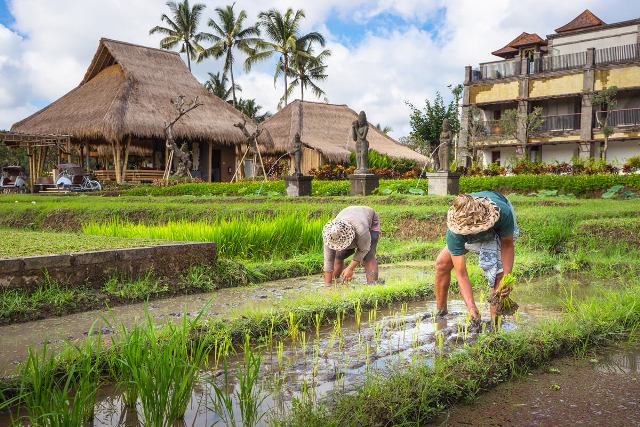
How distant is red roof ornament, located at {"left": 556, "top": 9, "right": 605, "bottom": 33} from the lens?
25.6 m

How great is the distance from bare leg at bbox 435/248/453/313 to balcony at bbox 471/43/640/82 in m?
22.3

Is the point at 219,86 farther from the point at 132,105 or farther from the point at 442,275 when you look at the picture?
the point at 442,275

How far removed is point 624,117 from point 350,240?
22.5m

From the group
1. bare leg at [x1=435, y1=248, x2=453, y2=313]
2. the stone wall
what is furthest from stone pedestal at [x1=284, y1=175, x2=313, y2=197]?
bare leg at [x1=435, y1=248, x2=453, y2=313]

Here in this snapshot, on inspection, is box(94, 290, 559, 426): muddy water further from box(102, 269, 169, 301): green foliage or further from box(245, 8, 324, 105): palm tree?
box(245, 8, 324, 105): palm tree

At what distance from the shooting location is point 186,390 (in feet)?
7.17

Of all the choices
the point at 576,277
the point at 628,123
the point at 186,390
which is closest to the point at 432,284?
the point at 576,277

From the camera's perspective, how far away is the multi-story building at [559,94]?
2309 cm

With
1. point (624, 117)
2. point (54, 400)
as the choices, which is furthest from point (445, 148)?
point (624, 117)

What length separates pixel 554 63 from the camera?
2473 cm

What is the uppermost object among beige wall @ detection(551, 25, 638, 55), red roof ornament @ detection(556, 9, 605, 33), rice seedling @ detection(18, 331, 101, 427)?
red roof ornament @ detection(556, 9, 605, 33)

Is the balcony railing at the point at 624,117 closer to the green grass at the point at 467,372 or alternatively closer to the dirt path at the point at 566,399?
the green grass at the point at 467,372

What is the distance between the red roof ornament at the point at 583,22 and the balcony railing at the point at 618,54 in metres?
2.48

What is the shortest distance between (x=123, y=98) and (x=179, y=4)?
44.1ft
